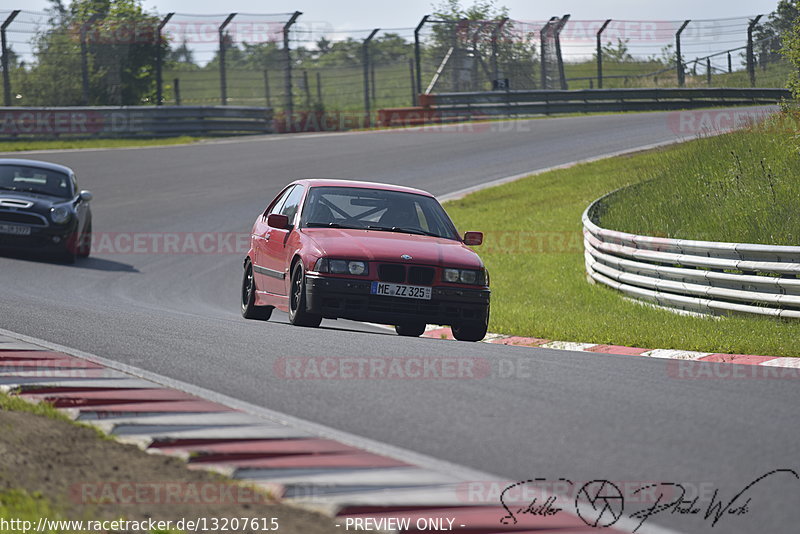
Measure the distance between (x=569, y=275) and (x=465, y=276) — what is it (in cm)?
686

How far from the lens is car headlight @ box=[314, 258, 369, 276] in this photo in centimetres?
952

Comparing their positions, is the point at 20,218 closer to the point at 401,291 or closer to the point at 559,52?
the point at 401,291

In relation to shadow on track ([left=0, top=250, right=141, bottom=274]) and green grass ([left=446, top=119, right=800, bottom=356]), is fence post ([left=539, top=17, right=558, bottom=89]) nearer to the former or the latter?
green grass ([left=446, top=119, right=800, bottom=356])

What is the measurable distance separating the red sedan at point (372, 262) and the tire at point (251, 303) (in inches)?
17.0

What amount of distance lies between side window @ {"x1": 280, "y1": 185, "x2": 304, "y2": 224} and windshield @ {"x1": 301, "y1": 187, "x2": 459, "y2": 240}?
0.20m

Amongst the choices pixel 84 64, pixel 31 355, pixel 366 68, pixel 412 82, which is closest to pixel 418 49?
pixel 412 82

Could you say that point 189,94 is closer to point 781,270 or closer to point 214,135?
point 214,135

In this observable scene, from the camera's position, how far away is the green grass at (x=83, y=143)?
28.7 metres

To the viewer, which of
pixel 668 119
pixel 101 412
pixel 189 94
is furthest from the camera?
pixel 189 94

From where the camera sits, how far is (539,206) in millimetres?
22219

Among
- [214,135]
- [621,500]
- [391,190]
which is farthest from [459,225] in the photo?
[621,500]

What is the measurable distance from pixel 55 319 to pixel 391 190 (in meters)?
3.45

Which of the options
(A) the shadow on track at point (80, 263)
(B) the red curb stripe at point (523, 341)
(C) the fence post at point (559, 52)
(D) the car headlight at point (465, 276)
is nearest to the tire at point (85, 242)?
(A) the shadow on track at point (80, 263)

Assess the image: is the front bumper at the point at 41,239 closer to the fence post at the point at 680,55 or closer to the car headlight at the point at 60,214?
the car headlight at the point at 60,214
